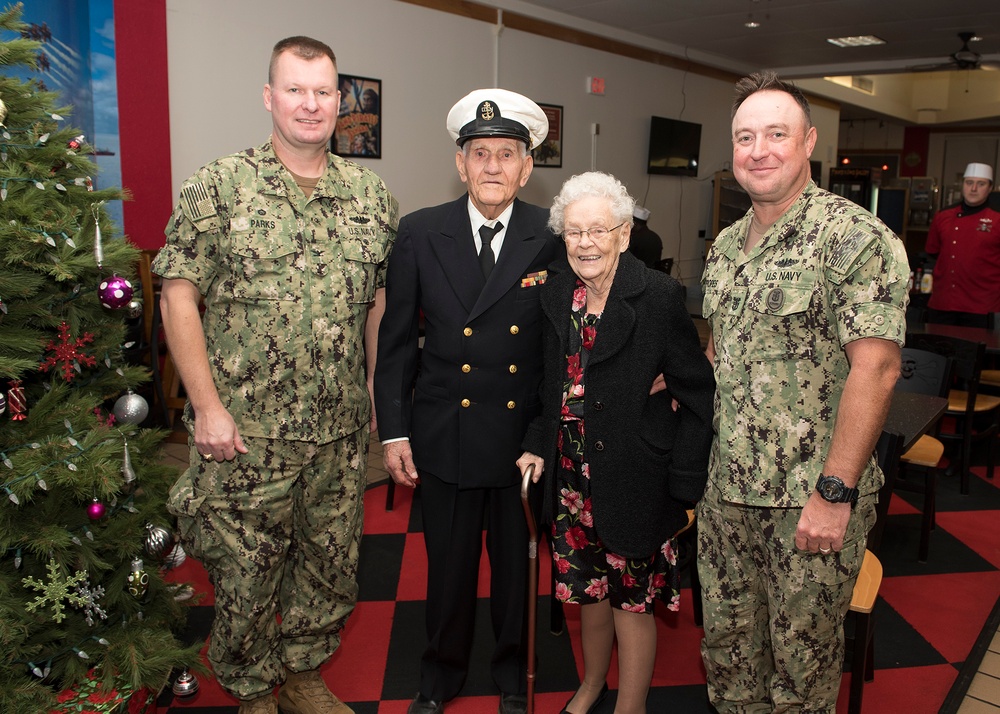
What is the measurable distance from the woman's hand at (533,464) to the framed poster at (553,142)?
21.6 ft

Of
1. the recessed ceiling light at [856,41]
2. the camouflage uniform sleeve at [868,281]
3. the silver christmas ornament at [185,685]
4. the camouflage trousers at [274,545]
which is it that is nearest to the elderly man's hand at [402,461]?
the camouflage trousers at [274,545]

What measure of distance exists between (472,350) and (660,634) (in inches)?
61.6

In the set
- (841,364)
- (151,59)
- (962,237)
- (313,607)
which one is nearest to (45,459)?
(313,607)

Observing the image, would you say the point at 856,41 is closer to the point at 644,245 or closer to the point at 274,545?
the point at 644,245

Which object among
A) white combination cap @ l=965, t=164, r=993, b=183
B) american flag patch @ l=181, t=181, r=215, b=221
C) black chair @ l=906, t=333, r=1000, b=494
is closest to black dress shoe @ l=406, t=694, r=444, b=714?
american flag patch @ l=181, t=181, r=215, b=221

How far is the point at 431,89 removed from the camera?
7.11 metres

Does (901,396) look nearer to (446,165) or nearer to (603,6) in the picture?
(446,165)

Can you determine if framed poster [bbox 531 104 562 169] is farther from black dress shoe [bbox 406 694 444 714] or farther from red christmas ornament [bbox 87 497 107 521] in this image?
red christmas ornament [bbox 87 497 107 521]

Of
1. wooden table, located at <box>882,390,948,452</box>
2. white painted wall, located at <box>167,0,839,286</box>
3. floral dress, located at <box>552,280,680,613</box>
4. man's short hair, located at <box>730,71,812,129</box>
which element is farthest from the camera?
white painted wall, located at <box>167,0,839,286</box>

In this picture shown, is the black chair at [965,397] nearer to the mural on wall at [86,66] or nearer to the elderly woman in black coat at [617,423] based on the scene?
the elderly woman in black coat at [617,423]

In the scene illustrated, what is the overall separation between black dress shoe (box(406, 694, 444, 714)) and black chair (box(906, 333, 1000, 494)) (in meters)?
3.20

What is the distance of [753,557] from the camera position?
1.97m

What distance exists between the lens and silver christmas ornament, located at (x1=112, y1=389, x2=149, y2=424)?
2.30m

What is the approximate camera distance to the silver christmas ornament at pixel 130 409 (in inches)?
90.5
